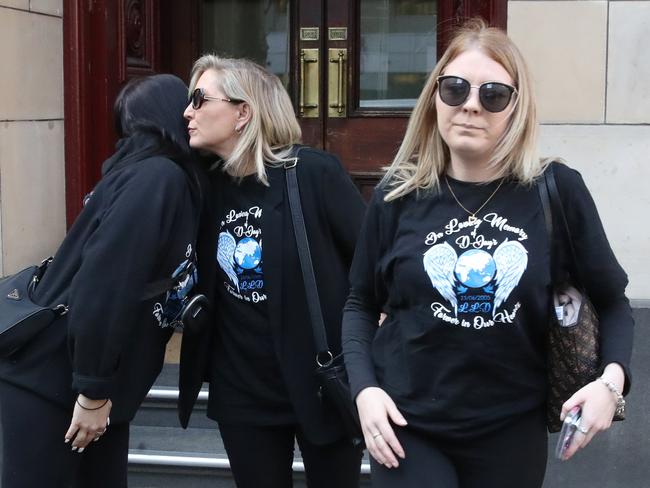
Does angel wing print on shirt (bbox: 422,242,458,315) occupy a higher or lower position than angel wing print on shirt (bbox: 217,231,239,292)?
higher

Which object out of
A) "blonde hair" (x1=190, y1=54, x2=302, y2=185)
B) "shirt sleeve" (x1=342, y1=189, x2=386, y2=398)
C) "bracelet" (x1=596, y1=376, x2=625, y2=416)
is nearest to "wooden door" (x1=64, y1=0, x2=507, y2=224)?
"blonde hair" (x1=190, y1=54, x2=302, y2=185)

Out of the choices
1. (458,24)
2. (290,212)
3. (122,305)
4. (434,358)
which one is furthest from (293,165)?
(458,24)

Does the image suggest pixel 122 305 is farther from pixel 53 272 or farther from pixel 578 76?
pixel 578 76

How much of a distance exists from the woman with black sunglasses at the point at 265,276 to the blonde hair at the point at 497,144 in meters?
0.59

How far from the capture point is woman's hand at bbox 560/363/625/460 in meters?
2.46

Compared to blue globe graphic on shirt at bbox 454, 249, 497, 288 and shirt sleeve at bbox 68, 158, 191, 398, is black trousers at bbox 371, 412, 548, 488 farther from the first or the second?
shirt sleeve at bbox 68, 158, 191, 398

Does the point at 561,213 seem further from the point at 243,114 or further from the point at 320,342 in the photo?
the point at 243,114

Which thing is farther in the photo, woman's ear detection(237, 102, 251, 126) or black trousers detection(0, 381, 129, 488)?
woman's ear detection(237, 102, 251, 126)

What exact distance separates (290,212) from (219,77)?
495mm

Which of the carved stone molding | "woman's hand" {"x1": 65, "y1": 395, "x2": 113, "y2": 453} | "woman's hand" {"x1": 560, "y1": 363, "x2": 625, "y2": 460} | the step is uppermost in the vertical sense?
the carved stone molding

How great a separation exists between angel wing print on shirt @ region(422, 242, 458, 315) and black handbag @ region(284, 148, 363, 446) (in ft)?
2.45

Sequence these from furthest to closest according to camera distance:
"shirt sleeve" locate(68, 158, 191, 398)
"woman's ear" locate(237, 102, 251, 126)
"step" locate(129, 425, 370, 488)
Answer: "step" locate(129, 425, 370, 488) → "woman's ear" locate(237, 102, 251, 126) → "shirt sleeve" locate(68, 158, 191, 398)

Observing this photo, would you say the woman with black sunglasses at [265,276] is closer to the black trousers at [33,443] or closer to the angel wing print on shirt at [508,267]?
the black trousers at [33,443]

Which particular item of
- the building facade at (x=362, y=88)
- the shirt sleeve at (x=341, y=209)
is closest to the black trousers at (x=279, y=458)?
the shirt sleeve at (x=341, y=209)
